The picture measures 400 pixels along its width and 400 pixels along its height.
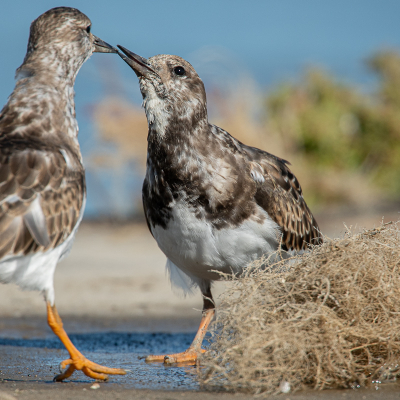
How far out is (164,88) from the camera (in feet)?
16.1

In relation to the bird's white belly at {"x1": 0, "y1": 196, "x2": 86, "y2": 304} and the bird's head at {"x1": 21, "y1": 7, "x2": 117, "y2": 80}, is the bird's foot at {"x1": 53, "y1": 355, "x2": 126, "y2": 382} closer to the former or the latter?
the bird's white belly at {"x1": 0, "y1": 196, "x2": 86, "y2": 304}

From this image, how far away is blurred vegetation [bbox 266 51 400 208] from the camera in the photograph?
15211 millimetres

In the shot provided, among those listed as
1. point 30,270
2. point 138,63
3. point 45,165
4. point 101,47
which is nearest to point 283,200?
point 138,63

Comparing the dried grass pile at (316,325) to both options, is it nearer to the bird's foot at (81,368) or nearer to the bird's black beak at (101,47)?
the bird's foot at (81,368)

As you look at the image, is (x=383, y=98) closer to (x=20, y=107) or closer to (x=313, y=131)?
(x=313, y=131)

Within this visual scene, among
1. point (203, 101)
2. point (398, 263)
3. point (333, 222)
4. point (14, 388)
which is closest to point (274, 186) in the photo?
point (203, 101)

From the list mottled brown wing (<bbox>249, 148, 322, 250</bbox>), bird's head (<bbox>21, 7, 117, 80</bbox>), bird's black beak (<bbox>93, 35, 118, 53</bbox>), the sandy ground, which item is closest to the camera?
the sandy ground

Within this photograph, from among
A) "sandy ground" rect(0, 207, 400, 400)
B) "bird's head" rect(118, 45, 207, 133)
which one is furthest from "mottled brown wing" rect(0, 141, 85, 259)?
"bird's head" rect(118, 45, 207, 133)

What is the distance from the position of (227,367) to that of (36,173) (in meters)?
1.80

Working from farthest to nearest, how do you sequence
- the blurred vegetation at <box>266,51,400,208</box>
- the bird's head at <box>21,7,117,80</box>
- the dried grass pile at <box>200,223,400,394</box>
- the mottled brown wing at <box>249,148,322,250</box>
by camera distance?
1. the blurred vegetation at <box>266,51,400,208</box>
2. the mottled brown wing at <box>249,148,322,250</box>
3. the bird's head at <box>21,7,117,80</box>
4. the dried grass pile at <box>200,223,400,394</box>

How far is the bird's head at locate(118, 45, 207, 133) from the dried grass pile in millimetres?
1698

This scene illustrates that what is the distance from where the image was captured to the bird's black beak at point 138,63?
16.0 feet

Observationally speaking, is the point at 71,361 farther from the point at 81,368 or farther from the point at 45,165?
the point at 45,165

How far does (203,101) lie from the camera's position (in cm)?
510
